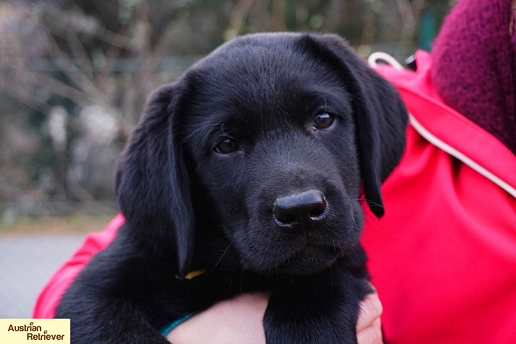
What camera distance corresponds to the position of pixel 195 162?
72.1 inches

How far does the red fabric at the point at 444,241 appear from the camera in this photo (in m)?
1.67

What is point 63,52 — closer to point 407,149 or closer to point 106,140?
point 106,140

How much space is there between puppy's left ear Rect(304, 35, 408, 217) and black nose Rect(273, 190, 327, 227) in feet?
1.30

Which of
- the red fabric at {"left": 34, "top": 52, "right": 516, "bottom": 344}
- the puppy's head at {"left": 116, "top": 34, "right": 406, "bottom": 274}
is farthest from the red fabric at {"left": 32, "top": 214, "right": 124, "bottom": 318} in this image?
the puppy's head at {"left": 116, "top": 34, "right": 406, "bottom": 274}

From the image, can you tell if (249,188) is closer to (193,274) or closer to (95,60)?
(193,274)

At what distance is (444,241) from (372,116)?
0.48m

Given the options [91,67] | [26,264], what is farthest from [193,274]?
[91,67]

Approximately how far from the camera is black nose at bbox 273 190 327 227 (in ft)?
4.55

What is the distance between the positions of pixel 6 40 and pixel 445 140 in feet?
25.4

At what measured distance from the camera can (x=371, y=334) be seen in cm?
166

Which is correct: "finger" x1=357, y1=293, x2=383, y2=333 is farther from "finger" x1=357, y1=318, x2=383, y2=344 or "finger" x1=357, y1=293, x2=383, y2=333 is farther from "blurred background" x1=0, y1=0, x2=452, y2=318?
"blurred background" x1=0, y1=0, x2=452, y2=318

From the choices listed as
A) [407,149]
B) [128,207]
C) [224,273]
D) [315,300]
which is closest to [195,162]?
[128,207]

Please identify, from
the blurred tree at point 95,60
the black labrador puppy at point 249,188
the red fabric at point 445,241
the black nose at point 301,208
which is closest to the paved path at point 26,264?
the blurred tree at point 95,60

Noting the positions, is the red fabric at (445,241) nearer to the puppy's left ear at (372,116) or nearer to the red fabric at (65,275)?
the puppy's left ear at (372,116)
